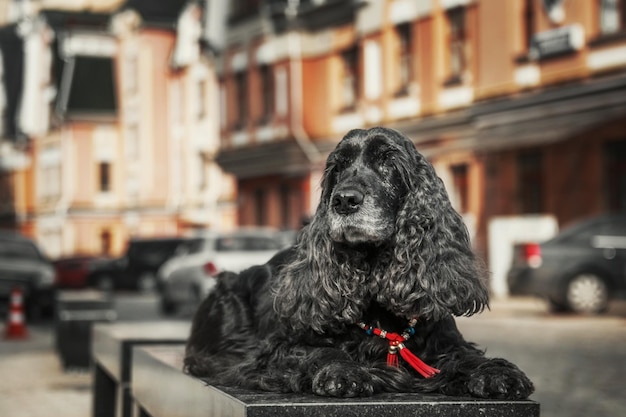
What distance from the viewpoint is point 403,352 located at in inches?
148

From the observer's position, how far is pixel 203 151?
5181 cm

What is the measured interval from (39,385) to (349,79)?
2811 cm

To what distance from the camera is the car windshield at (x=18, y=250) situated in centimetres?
2619

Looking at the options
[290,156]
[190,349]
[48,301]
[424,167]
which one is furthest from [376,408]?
[290,156]

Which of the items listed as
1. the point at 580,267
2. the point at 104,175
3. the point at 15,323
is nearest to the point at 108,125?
the point at 104,175

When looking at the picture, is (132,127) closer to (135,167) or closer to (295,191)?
(135,167)

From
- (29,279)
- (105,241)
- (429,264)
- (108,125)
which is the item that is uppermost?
(108,125)

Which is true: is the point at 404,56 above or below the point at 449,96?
above

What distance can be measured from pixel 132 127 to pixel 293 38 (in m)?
22.5

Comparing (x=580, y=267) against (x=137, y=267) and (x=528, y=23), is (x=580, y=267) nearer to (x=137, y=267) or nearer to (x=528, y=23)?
(x=528, y=23)

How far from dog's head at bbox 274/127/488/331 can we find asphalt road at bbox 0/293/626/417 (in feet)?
4.75

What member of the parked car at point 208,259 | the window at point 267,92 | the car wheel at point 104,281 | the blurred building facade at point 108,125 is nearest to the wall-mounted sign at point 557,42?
the parked car at point 208,259

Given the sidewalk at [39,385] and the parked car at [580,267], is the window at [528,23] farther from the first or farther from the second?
the sidewalk at [39,385]

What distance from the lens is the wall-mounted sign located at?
2798cm
